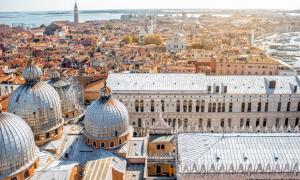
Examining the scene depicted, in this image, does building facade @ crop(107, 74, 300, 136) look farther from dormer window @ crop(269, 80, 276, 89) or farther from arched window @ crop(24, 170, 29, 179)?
arched window @ crop(24, 170, 29, 179)

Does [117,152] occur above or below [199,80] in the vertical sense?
below

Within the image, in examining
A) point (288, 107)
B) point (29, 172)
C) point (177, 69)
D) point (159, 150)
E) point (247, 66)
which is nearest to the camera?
point (29, 172)

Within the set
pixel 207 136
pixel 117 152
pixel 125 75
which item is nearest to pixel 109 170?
pixel 117 152

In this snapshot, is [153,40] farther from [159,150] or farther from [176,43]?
[159,150]

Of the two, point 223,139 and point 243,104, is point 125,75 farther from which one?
point 223,139

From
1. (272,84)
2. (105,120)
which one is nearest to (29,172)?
(105,120)

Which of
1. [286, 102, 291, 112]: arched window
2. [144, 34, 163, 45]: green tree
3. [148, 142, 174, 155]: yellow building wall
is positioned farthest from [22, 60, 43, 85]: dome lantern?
[144, 34, 163, 45]: green tree
